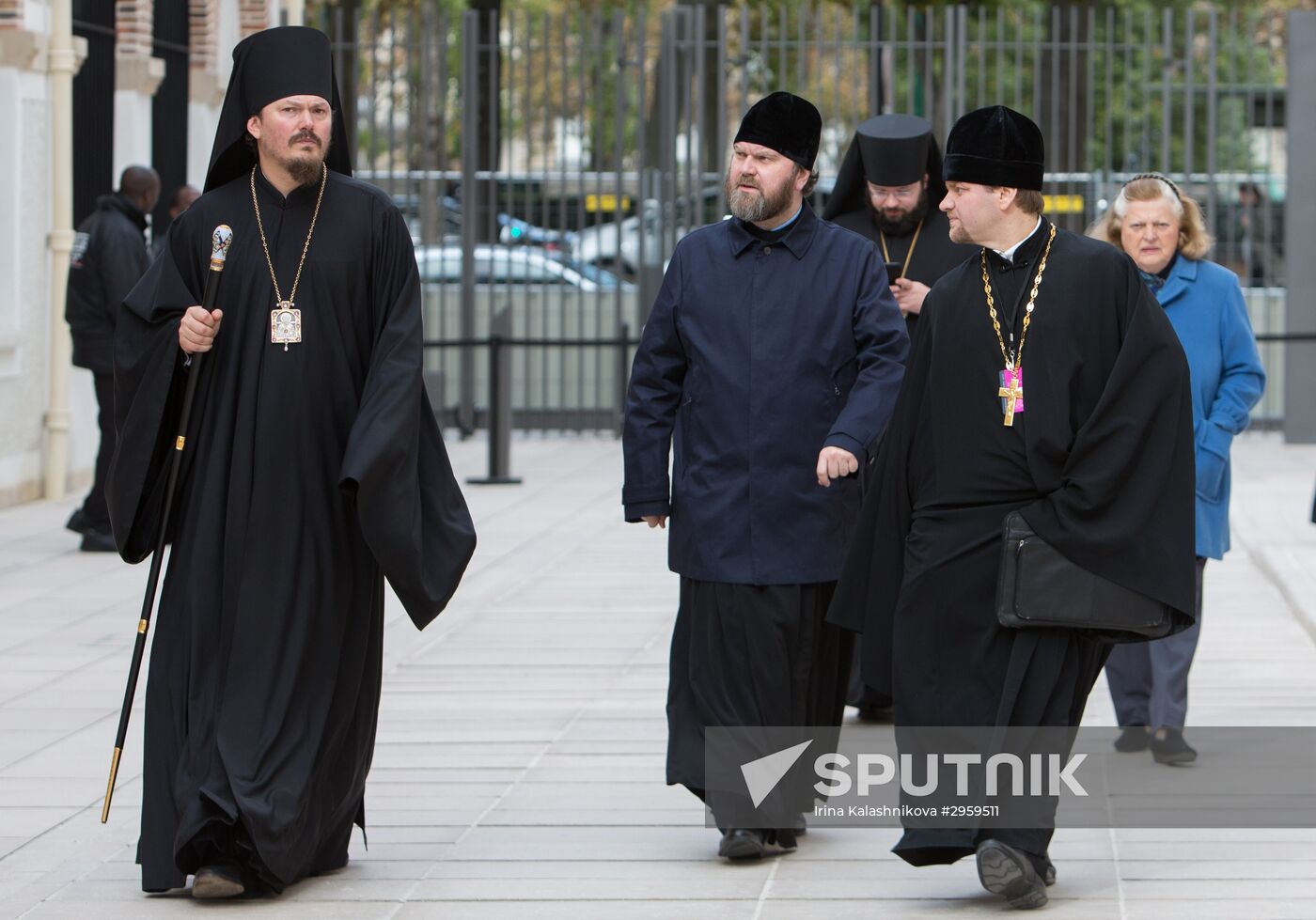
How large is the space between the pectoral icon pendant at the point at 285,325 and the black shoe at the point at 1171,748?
9.46 feet

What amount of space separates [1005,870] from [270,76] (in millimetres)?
2364

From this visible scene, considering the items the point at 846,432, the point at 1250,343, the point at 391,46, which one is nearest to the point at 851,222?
the point at 1250,343

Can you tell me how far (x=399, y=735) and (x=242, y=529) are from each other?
203cm

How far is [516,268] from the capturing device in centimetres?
1769

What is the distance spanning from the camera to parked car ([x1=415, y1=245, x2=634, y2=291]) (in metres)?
17.6

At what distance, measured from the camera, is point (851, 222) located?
7.12m

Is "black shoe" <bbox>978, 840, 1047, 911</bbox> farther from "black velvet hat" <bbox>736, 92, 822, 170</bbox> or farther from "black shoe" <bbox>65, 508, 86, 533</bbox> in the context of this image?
"black shoe" <bbox>65, 508, 86, 533</bbox>

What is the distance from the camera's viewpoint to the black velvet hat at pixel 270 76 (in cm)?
515

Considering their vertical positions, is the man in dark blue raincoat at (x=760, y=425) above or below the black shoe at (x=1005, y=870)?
above

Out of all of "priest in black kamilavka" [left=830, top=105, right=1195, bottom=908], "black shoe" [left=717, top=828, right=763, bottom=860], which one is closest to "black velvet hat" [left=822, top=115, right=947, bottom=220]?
"priest in black kamilavka" [left=830, top=105, right=1195, bottom=908]

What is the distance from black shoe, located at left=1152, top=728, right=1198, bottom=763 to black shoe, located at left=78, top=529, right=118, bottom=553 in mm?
6136

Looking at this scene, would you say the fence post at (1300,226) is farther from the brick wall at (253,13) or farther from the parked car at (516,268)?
the brick wall at (253,13)

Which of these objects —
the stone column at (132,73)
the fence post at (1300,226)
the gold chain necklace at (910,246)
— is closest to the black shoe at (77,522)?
the stone column at (132,73)

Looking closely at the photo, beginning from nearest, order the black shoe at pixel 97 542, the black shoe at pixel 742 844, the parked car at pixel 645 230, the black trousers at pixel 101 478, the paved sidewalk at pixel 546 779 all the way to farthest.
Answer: the paved sidewalk at pixel 546 779, the black shoe at pixel 742 844, the black trousers at pixel 101 478, the black shoe at pixel 97 542, the parked car at pixel 645 230
